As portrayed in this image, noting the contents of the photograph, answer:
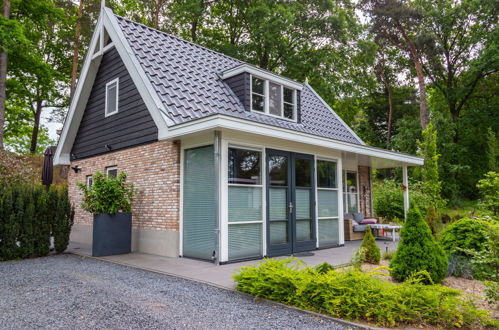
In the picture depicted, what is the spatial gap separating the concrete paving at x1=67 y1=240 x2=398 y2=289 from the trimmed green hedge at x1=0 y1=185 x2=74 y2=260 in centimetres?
83

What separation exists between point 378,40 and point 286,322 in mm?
22880

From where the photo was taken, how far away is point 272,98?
10289 millimetres

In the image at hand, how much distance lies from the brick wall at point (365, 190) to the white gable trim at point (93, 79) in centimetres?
900

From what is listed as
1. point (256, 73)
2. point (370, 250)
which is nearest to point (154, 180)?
point (256, 73)

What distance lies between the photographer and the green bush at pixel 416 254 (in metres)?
5.57

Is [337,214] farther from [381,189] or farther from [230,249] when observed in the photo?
[381,189]

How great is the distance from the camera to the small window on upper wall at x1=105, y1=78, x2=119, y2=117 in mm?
10596

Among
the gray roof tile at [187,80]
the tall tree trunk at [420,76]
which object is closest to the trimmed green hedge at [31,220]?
the gray roof tile at [187,80]

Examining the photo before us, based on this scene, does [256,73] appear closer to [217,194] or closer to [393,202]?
[217,194]

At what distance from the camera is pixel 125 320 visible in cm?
410

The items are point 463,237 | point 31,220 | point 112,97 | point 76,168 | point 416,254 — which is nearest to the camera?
point 416,254

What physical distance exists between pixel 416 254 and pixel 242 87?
20.2 ft

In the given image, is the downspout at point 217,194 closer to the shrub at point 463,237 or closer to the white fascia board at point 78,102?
the shrub at point 463,237

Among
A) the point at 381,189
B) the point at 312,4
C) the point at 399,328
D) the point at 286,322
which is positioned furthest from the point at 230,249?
the point at 312,4
